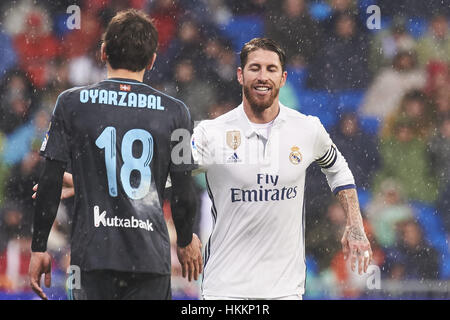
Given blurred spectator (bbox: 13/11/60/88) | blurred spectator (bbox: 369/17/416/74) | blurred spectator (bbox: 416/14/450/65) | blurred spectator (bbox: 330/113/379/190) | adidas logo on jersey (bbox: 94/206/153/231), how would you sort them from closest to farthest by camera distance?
1. adidas logo on jersey (bbox: 94/206/153/231)
2. blurred spectator (bbox: 330/113/379/190)
3. blurred spectator (bbox: 13/11/60/88)
4. blurred spectator (bbox: 369/17/416/74)
5. blurred spectator (bbox: 416/14/450/65)

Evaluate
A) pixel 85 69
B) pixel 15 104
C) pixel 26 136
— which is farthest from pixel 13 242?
pixel 85 69

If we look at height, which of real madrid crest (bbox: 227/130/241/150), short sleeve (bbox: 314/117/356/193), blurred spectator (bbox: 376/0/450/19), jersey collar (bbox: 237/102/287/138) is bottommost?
short sleeve (bbox: 314/117/356/193)

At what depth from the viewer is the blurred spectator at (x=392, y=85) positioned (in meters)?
8.83

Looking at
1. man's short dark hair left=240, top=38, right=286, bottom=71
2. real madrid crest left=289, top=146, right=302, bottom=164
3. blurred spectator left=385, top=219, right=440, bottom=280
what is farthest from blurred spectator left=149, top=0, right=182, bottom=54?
real madrid crest left=289, top=146, right=302, bottom=164

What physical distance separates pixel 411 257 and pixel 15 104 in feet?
15.3

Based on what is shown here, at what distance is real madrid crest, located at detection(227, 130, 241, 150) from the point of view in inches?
206

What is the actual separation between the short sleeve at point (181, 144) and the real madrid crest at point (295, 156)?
1.27m

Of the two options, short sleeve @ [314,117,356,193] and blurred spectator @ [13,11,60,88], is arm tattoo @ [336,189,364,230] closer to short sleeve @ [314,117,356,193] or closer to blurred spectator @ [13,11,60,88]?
short sleeve @ [314,117,356,193]

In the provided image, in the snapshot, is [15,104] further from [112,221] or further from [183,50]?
[112,221]

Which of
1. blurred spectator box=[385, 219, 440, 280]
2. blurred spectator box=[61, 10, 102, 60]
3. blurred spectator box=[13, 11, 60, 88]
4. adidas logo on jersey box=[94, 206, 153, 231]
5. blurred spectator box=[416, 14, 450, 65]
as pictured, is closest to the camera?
adidas logo on jersey box=[94, 206, 153, 231]

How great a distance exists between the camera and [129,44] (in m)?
3.93

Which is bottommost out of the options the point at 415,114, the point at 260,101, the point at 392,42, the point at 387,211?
the point at 387,211

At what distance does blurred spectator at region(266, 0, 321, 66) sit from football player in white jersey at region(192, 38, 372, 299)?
3.39 m

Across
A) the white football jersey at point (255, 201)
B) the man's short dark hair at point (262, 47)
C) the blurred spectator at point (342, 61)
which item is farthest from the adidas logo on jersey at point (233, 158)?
the blurred spectator at point (342, 61)
